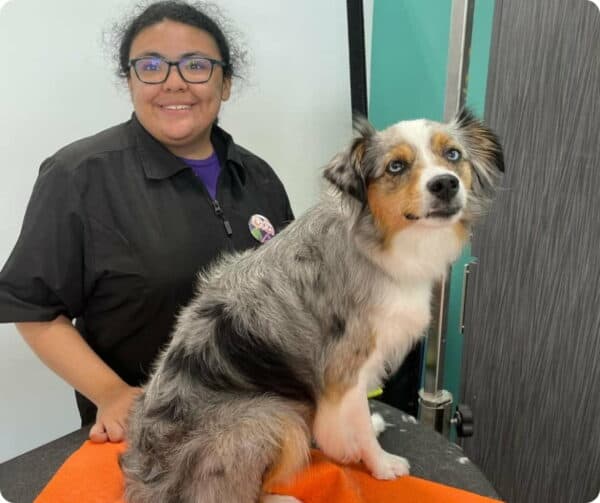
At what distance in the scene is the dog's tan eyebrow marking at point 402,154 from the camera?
4.65 ft

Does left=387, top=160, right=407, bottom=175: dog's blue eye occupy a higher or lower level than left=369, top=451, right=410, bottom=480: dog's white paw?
higher

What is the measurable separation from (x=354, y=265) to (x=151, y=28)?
104cm

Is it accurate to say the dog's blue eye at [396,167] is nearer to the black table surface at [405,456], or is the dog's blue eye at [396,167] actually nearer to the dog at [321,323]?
the dog at [321,323]

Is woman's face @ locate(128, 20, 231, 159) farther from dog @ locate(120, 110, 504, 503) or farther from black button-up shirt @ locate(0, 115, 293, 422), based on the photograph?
dog @ locate(120, 110, 504, 503)

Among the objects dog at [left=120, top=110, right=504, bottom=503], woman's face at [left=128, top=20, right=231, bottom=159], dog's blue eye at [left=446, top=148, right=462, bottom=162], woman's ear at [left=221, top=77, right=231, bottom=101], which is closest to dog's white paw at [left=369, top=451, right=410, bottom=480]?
dog at [left=120, top=110, right=504, bottom=503]

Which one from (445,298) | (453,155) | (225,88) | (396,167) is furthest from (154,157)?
(445,298)

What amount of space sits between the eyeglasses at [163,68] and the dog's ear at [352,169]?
2.12 ft

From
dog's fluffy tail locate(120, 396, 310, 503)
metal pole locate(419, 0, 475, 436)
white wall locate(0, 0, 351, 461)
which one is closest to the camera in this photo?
dog's fluffy tail locate(120, 396, 310, 503)

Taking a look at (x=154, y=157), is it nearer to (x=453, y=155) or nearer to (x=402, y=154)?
(x=402, y=154)

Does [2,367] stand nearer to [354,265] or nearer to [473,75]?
[354,265]

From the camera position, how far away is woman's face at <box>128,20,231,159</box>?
1.75 metres

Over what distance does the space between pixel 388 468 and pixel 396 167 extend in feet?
2.91

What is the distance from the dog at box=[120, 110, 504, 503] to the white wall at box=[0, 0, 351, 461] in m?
1.35

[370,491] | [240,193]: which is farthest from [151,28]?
[370,491]
